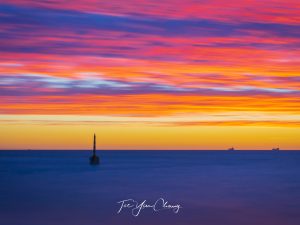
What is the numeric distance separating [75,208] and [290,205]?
13565 millimetres

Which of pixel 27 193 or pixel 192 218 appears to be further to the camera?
pixel 27 193

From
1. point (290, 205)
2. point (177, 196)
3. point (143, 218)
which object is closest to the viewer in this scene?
point (143, 218)

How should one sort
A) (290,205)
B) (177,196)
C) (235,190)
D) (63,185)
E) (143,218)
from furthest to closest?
(63,185)
(235,190)
(177,196)
(290,205)
(143,218)

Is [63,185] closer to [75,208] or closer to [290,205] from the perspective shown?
[75,208]

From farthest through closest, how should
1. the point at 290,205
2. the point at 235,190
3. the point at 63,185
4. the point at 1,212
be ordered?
the point at 63,185
the point at 235,190
the point at 290,205
the point at 1,212

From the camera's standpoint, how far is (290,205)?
109ft

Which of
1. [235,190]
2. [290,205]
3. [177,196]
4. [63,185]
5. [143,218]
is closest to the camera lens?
[143,218]

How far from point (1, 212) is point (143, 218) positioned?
8.77 metres

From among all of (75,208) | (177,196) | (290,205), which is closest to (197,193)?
(177,196)

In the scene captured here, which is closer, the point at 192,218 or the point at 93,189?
the point at 192,218

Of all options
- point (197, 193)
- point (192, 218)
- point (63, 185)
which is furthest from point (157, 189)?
point (192, 218)

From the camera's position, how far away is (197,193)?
39.8m

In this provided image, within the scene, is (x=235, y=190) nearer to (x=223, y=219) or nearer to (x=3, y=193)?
(x=223, y=219)

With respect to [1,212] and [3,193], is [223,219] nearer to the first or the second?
[1,212]
